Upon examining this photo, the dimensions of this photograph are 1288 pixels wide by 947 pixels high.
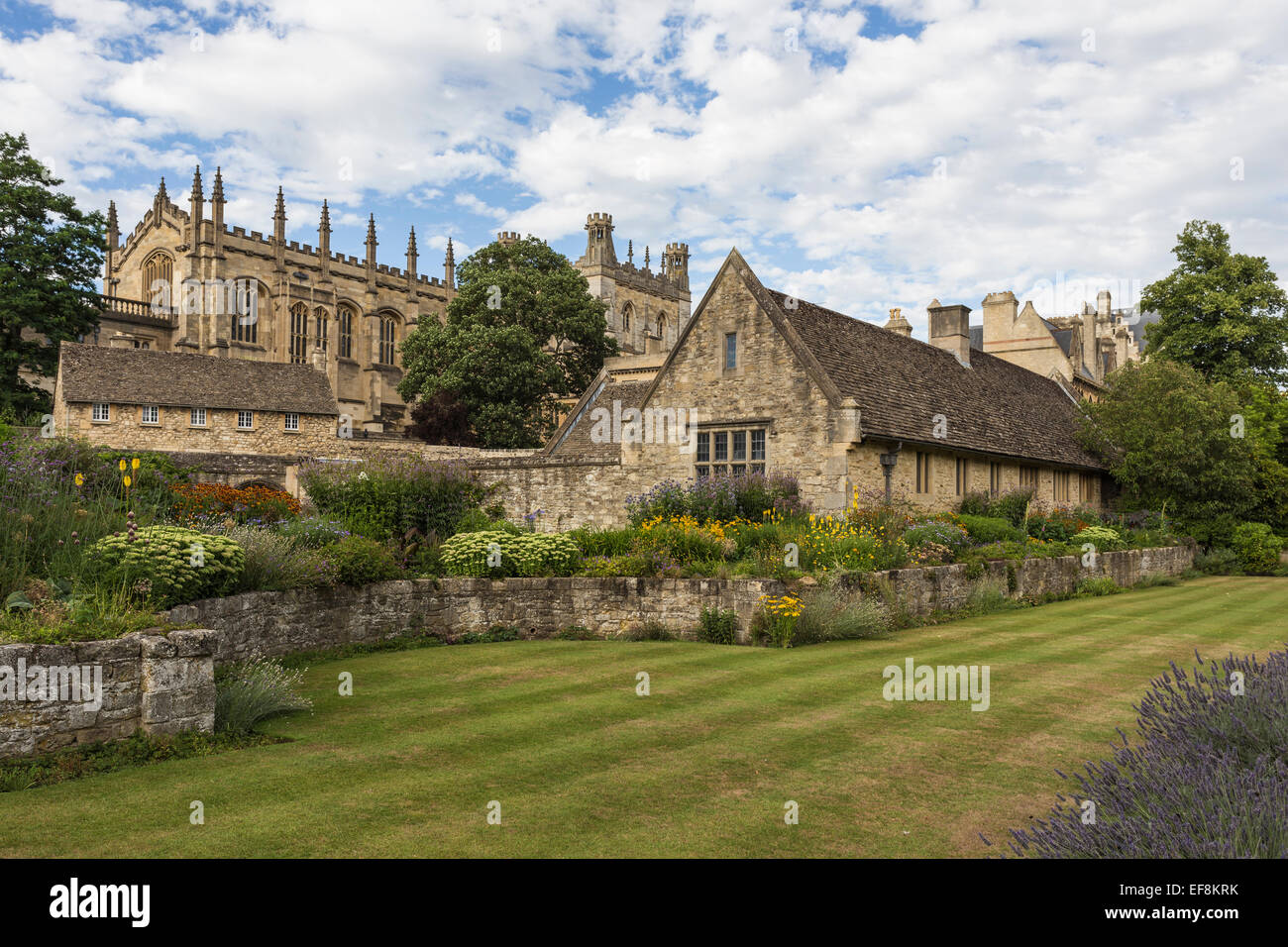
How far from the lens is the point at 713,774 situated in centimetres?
702

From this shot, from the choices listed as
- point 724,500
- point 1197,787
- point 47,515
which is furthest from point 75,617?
point 724,500

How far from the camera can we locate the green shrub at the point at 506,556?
14.6 meters

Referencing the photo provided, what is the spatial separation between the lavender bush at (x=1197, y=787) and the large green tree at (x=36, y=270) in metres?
42.6

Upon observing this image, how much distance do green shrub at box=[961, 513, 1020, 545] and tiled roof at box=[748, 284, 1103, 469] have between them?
2.29 m

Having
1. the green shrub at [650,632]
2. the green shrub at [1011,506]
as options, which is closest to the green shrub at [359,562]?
the green shrub at [650,632]

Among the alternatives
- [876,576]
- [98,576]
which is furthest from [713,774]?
[876,576]

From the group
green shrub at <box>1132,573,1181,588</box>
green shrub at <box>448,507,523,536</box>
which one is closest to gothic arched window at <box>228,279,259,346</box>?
green shrub at <box>448,507,523,536</box>

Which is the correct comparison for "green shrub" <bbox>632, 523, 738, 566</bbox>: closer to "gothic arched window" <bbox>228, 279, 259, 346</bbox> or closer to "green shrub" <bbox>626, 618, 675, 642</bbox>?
"green shrub" <bbox>626, 618, 675, 642</bbox>

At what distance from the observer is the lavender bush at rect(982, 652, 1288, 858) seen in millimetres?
4125

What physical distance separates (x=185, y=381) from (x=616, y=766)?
33888mm

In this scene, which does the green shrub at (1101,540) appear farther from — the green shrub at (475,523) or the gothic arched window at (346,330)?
the gothic arched window at (346,330)

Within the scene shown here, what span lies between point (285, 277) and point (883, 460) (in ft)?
193

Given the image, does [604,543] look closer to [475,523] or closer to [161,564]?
[475,523]
